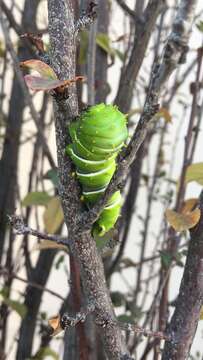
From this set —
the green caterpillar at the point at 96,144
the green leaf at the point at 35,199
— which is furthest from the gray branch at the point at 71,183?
the green leaf at the point at 35,199

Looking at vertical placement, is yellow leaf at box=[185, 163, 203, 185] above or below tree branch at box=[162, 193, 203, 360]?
above

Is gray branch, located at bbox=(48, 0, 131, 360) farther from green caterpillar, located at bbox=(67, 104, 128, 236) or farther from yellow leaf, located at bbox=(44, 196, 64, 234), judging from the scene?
yellow leaf, located at bbox=(44, 196, 64, 234)

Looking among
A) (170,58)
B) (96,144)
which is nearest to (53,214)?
(96,144)

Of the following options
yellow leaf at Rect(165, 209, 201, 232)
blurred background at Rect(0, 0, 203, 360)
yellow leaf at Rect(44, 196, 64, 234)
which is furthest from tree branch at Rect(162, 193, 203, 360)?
yellow leaf at Rect(44, 196, 64, 234)

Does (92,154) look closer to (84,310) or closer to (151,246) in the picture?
(84,310)

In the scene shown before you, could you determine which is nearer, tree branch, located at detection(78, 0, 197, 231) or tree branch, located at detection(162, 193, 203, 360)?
tree branch, located at detection(78, 0, 197, 231)

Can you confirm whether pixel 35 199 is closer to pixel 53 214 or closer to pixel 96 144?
pixel 53 214

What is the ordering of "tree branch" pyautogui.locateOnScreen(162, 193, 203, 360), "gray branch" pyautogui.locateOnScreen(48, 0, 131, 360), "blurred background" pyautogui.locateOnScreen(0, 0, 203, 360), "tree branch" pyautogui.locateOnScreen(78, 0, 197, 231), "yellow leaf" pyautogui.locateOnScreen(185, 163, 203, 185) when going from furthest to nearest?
"blurred background" pyautogui.locateOnScreen(0, 0, 203, 360), "yellow leaf" pyautogui.locateOnScreen(185, 163, 203, 185), "tree branch" pyautogui.locateOnScreen(162, 193, 203, 360), "gray branch" pyautogui.locateOnScreen(48, 0, 131, 360), "tree branch" pyautogui.locateOnScreen(78, 0, 197, 231)

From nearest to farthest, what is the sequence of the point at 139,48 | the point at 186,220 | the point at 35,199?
the point at 186,220
the point at 139,48
the point at 35,199

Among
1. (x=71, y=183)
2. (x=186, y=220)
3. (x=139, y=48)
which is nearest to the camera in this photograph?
(x=71, y=183)

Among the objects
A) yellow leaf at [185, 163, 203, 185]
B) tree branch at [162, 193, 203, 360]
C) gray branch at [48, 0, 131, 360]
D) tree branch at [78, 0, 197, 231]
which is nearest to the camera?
tree branch at [78, 0, 197, 231]

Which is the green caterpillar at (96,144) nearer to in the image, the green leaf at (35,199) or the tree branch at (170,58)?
the tree branch at (170,58)

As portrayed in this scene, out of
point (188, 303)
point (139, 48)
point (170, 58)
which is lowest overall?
point (188, 303)
